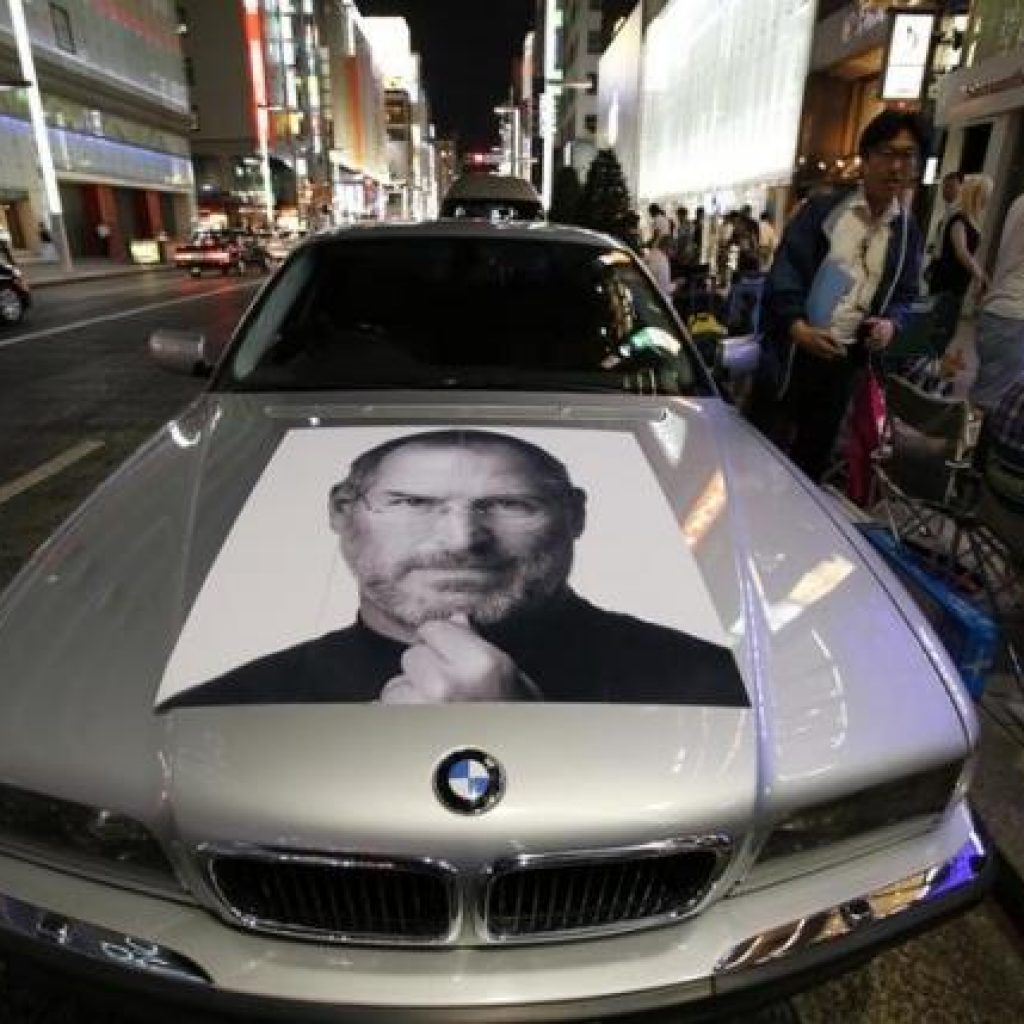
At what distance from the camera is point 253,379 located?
8.38ft

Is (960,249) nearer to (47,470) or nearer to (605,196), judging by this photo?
(47,470)

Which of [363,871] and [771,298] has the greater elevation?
[771,298]

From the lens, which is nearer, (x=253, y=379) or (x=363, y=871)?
(x=363, y=871)

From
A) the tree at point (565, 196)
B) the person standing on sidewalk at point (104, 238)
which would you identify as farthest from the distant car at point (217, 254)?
the tree at point (565, 196)

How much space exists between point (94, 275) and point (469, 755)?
92.4ft

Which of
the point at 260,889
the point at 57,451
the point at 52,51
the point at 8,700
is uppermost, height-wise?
the point at 52,51

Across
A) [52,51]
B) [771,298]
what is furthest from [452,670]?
[52,51]

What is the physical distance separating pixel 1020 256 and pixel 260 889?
435 centimetres

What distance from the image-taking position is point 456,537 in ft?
5.65

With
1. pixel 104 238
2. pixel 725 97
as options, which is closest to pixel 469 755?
pixel 725 97

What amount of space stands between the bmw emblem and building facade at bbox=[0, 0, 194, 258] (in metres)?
28.8

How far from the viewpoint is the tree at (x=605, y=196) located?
16.4m

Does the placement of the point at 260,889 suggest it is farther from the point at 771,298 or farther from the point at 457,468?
the point at 771,298

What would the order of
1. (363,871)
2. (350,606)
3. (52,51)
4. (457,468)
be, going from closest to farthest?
(363,871) → (350,606) → (457,468) → (52,51)
